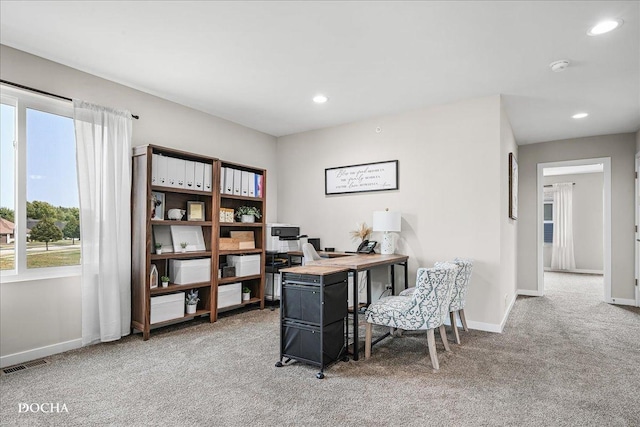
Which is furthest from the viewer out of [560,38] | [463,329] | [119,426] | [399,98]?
[399,98]

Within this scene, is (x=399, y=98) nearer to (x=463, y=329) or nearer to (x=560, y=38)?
(x=560, y=38)

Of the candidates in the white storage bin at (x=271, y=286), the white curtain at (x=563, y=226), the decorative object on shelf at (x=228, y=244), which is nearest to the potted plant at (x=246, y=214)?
the decorative object on shelf at (x=228, y=244)

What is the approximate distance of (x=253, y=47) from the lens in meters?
2.84

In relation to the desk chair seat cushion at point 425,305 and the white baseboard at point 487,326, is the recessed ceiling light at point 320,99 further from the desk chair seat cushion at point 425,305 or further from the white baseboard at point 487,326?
the white baseboard at point 487,326

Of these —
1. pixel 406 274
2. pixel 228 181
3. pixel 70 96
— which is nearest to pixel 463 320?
pixel 406 274

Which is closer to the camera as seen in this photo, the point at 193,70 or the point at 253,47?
the point at 253,47

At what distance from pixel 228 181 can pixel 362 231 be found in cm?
182

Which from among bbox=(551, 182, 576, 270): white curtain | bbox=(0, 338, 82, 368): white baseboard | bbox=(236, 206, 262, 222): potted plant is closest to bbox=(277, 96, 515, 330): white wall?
bbox=(236, 206, 262, 222): potted plant

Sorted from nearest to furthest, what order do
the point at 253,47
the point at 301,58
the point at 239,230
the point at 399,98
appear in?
the point at 253,47, the point at 301,58, the point at 399,98, the point at 239,230

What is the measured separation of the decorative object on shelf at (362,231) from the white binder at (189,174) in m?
2.12

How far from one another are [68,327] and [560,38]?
4692 mm

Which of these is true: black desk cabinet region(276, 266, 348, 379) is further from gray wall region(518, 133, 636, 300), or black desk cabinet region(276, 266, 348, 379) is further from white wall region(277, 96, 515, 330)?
gray wall region(518, 133, 636, 300)

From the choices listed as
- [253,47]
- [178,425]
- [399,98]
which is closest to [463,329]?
[399,98]

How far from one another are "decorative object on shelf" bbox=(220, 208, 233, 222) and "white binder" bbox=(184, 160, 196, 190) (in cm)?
55
